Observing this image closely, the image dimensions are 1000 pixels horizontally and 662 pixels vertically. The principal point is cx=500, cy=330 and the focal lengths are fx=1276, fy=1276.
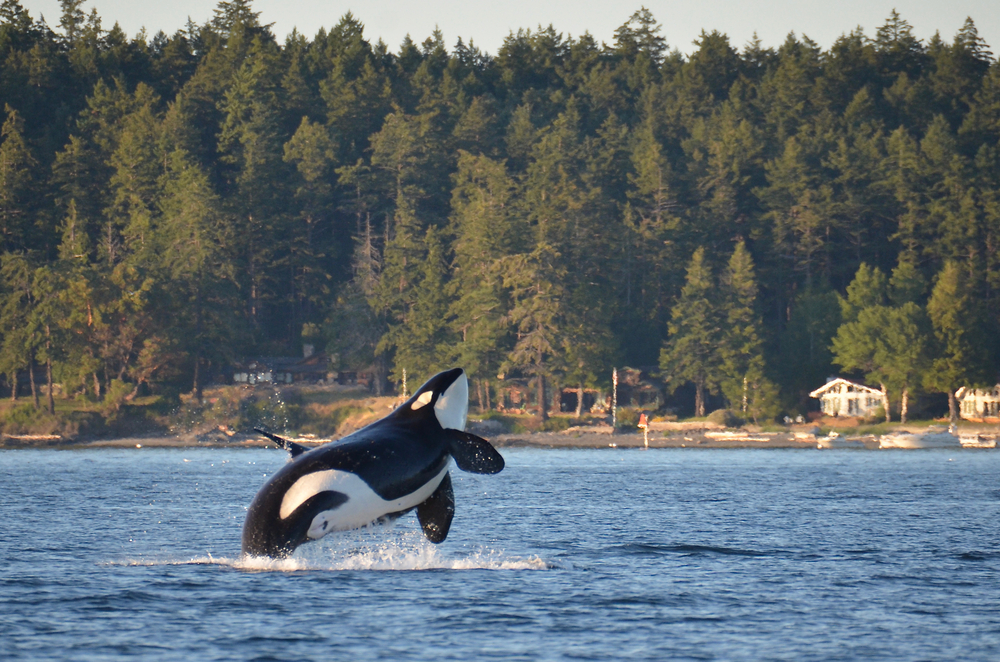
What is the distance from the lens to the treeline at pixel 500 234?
13475 centimetres

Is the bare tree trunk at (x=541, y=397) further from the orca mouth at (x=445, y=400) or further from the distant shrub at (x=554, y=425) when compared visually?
the orca mouth at (x=445, y=400)

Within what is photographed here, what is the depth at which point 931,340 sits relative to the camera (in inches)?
5133

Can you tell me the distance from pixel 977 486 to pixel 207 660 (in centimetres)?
5571

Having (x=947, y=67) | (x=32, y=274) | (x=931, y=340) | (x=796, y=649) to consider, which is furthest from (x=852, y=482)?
(x=947, y=67)

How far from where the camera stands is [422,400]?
26.9 metres

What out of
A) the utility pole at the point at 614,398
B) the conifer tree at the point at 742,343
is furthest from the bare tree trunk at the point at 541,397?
the conifer tree at the point at 742,343

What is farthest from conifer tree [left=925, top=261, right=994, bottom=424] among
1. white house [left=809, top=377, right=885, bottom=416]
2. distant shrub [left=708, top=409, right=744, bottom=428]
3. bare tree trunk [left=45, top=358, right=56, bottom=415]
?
bare tree trunk [left=45, top=358, right=56, bottom=415]

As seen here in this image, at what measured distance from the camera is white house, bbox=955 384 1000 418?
438 ft

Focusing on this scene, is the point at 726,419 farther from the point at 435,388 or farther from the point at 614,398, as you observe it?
the point at 435,388

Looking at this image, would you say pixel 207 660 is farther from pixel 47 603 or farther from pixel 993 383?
pixel 993 383

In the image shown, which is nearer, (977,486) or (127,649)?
(127,649)

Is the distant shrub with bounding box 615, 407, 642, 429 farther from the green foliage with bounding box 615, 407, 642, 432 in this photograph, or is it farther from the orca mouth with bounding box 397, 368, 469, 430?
the orca mouth with bounding box 397, 368, 469, 430

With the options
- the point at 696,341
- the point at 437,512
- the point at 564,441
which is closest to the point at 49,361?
the point at 564,441

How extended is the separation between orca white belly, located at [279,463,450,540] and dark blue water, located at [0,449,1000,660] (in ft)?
5.79
